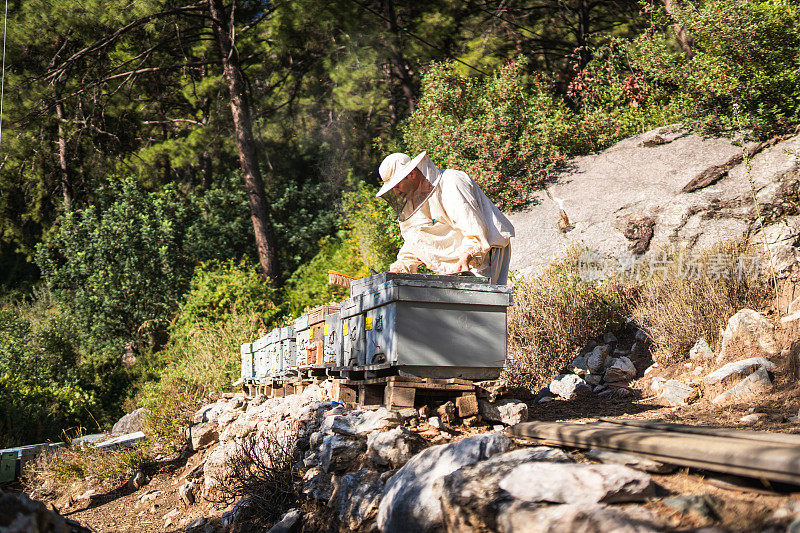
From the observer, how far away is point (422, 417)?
4336mm

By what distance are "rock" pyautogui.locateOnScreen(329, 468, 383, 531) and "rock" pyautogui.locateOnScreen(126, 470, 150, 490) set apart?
15.6 ft

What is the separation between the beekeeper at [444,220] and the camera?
478 cm

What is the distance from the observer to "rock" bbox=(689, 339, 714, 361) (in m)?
6.00

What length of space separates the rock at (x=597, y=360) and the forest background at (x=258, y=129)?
17.8ft

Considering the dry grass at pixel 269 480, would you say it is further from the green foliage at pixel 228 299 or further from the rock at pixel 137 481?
the green foliage at pixel 228 299

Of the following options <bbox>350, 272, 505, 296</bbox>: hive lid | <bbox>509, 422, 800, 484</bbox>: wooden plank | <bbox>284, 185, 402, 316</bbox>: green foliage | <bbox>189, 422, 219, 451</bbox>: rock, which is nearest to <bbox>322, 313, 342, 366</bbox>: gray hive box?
<bbox>350, 272, 505, 296</bbox>: hive lid

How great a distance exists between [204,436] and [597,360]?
4611 mm

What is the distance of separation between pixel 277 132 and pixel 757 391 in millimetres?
15040

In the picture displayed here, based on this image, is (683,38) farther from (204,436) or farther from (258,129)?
(204,436)

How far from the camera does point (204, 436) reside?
24.8 ft

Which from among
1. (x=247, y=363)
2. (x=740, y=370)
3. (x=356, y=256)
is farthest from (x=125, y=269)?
(x=740, y=370)

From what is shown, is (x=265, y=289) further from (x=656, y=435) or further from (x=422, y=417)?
(x=656, y=435)

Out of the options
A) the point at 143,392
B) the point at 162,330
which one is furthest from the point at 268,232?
the point at 143,392

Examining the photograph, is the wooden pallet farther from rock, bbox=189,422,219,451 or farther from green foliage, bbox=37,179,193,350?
green foliage, bbox=37,179,193,350
